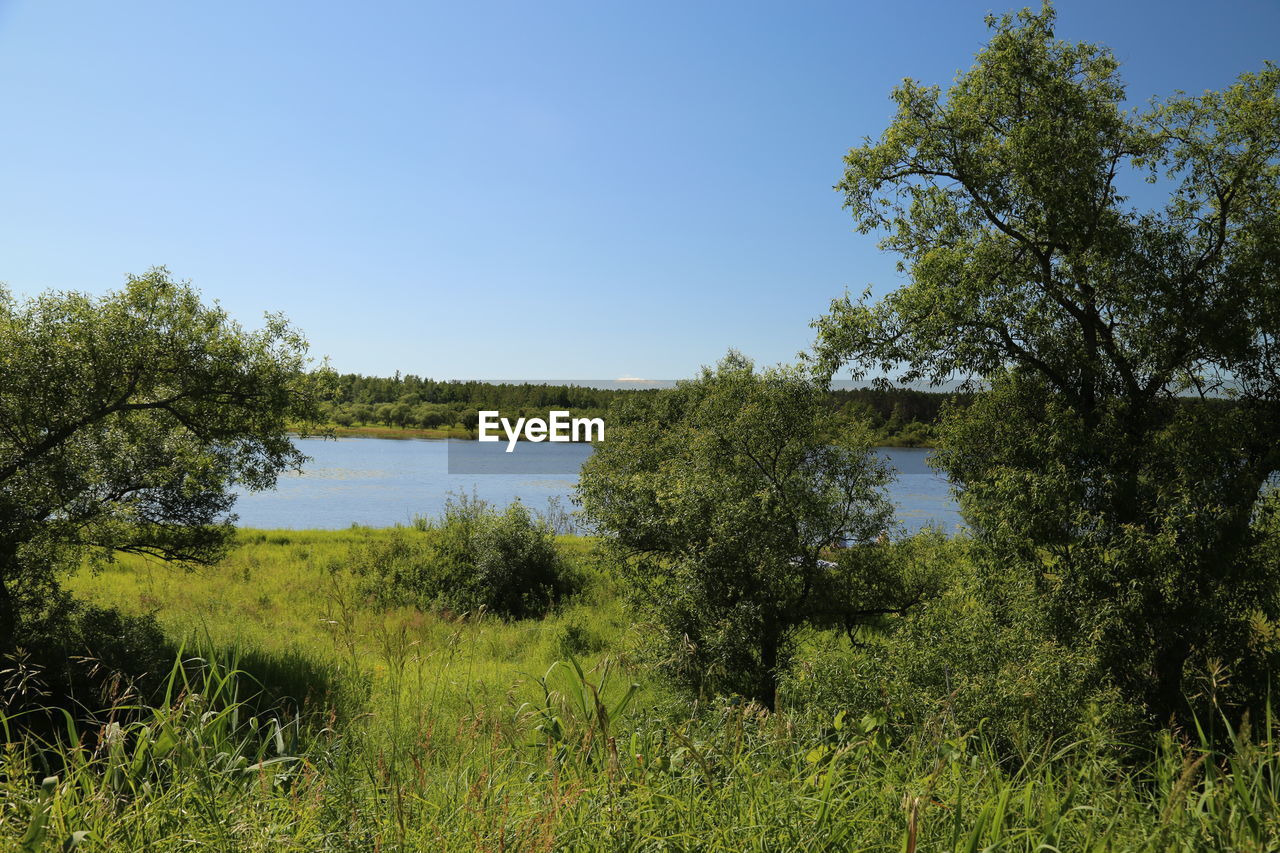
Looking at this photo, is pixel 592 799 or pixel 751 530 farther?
pixel 751 530

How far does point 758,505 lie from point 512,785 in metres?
10.6

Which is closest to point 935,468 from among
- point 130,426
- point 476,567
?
point 130,426

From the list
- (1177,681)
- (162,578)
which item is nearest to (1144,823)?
(1177,681)

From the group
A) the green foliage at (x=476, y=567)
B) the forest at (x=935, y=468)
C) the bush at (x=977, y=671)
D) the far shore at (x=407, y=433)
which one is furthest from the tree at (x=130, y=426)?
the far shore at (x=407, y=433)

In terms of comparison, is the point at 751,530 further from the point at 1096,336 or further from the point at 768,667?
the point at 1096,336

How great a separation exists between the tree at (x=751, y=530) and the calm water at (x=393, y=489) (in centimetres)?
1382

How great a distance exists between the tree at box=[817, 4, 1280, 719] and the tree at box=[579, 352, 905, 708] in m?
2.59

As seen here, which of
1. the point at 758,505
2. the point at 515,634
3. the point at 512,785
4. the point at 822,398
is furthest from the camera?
the point at 515,634

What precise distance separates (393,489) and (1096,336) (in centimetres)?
5756

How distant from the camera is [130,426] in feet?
47.3

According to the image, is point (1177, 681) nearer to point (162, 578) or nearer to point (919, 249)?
point (919, 249)

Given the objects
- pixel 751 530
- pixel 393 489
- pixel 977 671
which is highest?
pixel 751 530

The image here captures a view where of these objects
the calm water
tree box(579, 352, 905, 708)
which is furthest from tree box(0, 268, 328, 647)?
the calm water

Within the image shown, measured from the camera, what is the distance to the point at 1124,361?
1054 centimetres
